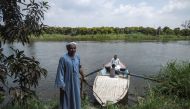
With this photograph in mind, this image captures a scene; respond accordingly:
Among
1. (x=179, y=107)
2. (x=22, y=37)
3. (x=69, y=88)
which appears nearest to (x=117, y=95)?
(x=179, y=107)

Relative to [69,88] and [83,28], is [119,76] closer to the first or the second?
[69,88]

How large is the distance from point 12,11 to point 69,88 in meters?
1.97

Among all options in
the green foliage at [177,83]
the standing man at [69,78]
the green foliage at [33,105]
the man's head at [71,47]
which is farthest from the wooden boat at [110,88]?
the man's head at [71,47]

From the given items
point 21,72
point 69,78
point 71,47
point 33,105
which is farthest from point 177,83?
point 21,72

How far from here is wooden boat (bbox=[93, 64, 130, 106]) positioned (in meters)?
11.6

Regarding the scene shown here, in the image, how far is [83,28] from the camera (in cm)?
9012

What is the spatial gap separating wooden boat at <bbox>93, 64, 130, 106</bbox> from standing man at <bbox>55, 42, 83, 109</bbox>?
5.06m

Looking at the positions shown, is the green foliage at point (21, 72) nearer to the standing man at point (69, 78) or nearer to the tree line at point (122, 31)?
the standing man at point (69, 78)

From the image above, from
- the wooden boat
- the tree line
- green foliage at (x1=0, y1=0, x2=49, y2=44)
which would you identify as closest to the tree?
green foliage at (x1=0, y1=0, x2=49, y2=44)

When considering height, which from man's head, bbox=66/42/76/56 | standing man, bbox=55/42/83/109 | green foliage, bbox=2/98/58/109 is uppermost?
man's head, bbox=66/42/76/56

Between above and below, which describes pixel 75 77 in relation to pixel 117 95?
above

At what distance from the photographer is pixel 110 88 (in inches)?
484

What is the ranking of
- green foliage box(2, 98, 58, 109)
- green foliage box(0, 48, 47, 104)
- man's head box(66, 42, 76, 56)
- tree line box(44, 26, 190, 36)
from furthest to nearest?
tree line box(44, 26, 190, 36) < green foliage box(2, 98, 58, 109) < man's head box(66, 42, 76, 56) < green foliage box(0, 48, 47, 104)

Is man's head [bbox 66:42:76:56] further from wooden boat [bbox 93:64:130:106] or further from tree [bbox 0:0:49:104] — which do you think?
wooden boat [bbox 93:64:130:106]
